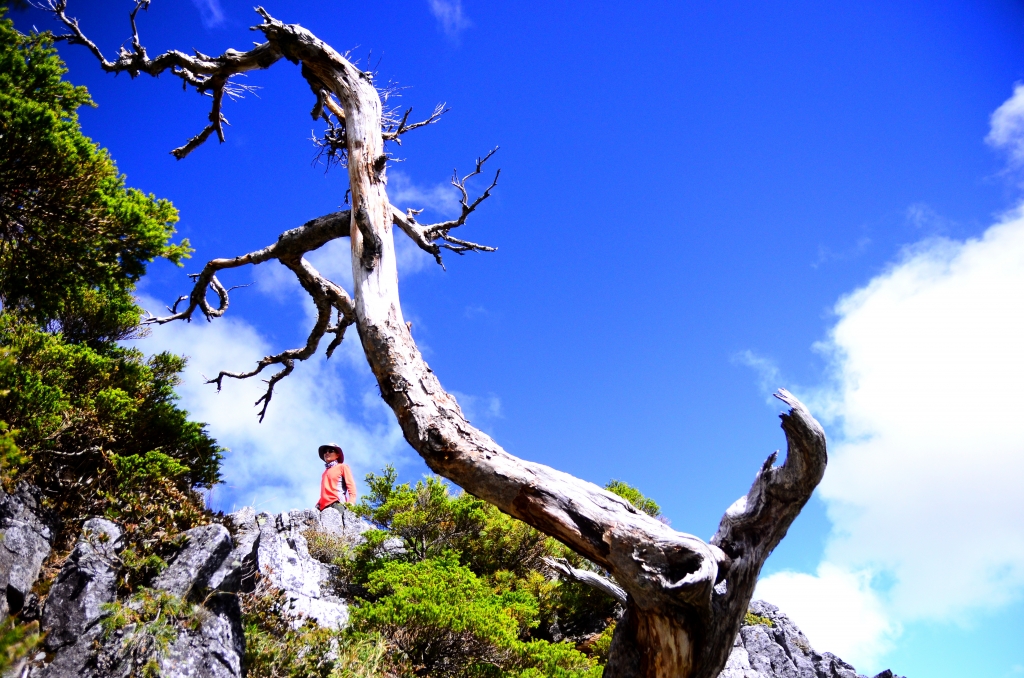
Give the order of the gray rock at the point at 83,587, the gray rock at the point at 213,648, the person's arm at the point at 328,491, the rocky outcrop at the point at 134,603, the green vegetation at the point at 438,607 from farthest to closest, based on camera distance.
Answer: the person's arm at the point at 328,491, the green vegetation at the point at 438,607, the gray rock at the point at 213,648, the gray rock at the point at 83,587, the rocky outcrop at the point at 134,603

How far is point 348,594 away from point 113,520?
4.43m

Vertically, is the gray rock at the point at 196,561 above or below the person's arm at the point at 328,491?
below

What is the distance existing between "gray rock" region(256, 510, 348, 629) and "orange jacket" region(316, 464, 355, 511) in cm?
92

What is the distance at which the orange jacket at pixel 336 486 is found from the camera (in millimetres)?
13758

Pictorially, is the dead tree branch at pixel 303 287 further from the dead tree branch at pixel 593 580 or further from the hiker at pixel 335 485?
the hiker at pixel 335 485

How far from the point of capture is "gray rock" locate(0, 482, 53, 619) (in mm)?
6281

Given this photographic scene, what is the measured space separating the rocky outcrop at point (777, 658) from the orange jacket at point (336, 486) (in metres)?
7.78

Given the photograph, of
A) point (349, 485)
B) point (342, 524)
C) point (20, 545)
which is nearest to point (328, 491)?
point (349, 485)

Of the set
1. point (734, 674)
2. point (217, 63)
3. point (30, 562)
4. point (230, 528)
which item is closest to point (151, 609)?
point (30, 562)

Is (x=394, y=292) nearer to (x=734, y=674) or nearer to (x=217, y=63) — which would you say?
(x=217, y=63)

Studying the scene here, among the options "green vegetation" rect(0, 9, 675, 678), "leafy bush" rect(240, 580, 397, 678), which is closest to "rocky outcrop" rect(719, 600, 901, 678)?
"green vegetation" rect(0, 9, 675, 678)

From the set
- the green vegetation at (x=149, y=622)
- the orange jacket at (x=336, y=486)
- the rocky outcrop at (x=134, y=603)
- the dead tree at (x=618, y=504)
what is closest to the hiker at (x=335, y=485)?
the orange jacket at (x=336, y=486)

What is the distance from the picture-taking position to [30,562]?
21.8ft

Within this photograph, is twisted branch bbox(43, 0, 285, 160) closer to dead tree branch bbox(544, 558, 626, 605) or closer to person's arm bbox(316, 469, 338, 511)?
dead tree branch bbox(544, 558, 626, 605)
